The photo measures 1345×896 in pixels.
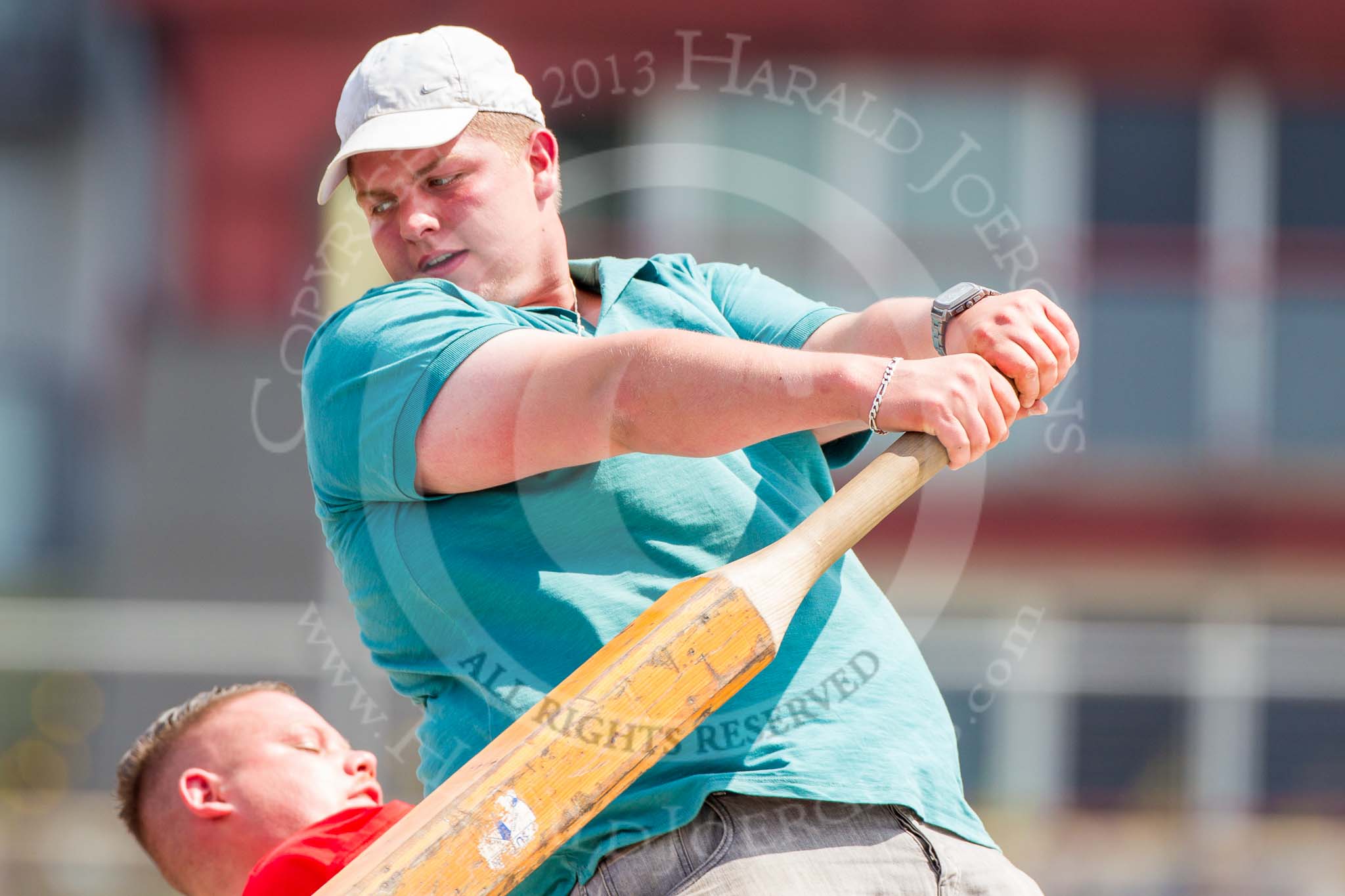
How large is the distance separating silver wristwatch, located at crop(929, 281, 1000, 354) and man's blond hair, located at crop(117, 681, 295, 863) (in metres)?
1.45

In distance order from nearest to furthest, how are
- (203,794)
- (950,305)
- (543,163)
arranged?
(950,305) < (543,163) < (203,794)

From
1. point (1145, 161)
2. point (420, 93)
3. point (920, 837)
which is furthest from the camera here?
point (1145, 161)

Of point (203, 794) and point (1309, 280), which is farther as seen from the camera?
point (1309, 280)

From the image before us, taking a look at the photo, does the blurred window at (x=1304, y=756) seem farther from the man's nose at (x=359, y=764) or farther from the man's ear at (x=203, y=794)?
the man's ear at (x=203, y=794)

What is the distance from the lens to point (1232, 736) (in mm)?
8664

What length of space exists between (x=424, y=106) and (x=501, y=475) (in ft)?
1.87

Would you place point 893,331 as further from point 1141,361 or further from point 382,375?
point 1141,361

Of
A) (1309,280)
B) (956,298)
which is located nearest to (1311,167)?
(1309,280)

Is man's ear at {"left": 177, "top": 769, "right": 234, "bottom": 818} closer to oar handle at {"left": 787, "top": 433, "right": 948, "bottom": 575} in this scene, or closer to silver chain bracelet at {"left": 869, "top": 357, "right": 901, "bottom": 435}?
oar handle at {"left": 787, "top": 433, "right": 948, "bottom": 575}

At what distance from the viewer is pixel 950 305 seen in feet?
6.67

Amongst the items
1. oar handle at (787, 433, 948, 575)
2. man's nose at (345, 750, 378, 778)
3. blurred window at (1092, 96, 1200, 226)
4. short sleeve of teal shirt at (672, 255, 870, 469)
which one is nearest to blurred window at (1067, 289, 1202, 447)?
blurred window at (1092, 96, 1200, 226)

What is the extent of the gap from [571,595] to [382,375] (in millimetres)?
337

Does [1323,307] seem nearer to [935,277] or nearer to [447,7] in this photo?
[935,277]

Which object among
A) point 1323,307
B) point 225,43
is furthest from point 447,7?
point 1323,307
